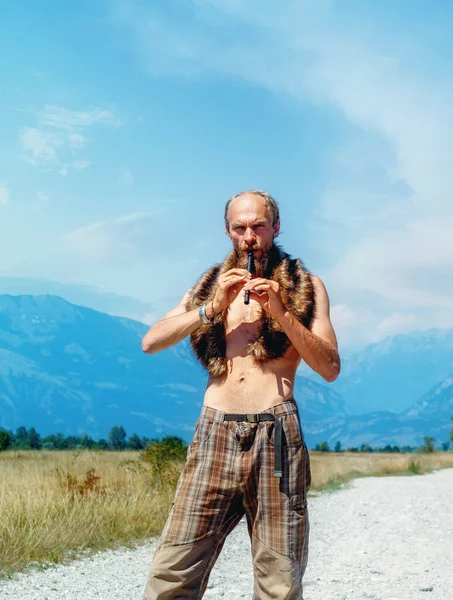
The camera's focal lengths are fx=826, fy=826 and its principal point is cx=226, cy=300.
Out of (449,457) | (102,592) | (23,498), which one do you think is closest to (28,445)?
(449,457)

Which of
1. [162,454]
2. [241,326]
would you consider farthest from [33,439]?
[241,326]

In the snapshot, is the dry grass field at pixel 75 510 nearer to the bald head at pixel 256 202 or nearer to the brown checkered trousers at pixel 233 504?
the brown checkered trousers at pixel 233 504

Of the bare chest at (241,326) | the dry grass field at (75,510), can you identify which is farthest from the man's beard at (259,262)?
the dry grass field at (75,510)

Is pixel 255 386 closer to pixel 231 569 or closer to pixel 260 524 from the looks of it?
pixel 260 524

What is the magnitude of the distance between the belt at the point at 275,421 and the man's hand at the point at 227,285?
1.43ft

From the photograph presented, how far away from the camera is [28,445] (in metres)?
26.9

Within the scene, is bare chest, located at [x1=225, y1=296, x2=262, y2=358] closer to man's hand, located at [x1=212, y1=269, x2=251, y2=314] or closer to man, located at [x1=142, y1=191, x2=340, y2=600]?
man, located at [x1=142, y1=191, x2=340, y2=600]

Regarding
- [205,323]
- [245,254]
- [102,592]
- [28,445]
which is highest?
[28,445]

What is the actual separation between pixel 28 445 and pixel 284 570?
24785 mm

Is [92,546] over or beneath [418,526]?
beneath

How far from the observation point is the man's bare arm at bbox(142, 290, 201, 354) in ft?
11.2

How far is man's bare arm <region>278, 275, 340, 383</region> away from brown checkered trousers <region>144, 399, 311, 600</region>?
26 cm

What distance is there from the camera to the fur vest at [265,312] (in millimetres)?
3455

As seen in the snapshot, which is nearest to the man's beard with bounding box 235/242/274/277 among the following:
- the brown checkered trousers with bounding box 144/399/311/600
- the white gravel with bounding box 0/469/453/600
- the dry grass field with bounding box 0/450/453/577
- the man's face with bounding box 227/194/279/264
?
the man's face with bounding box 227/194/279/264
